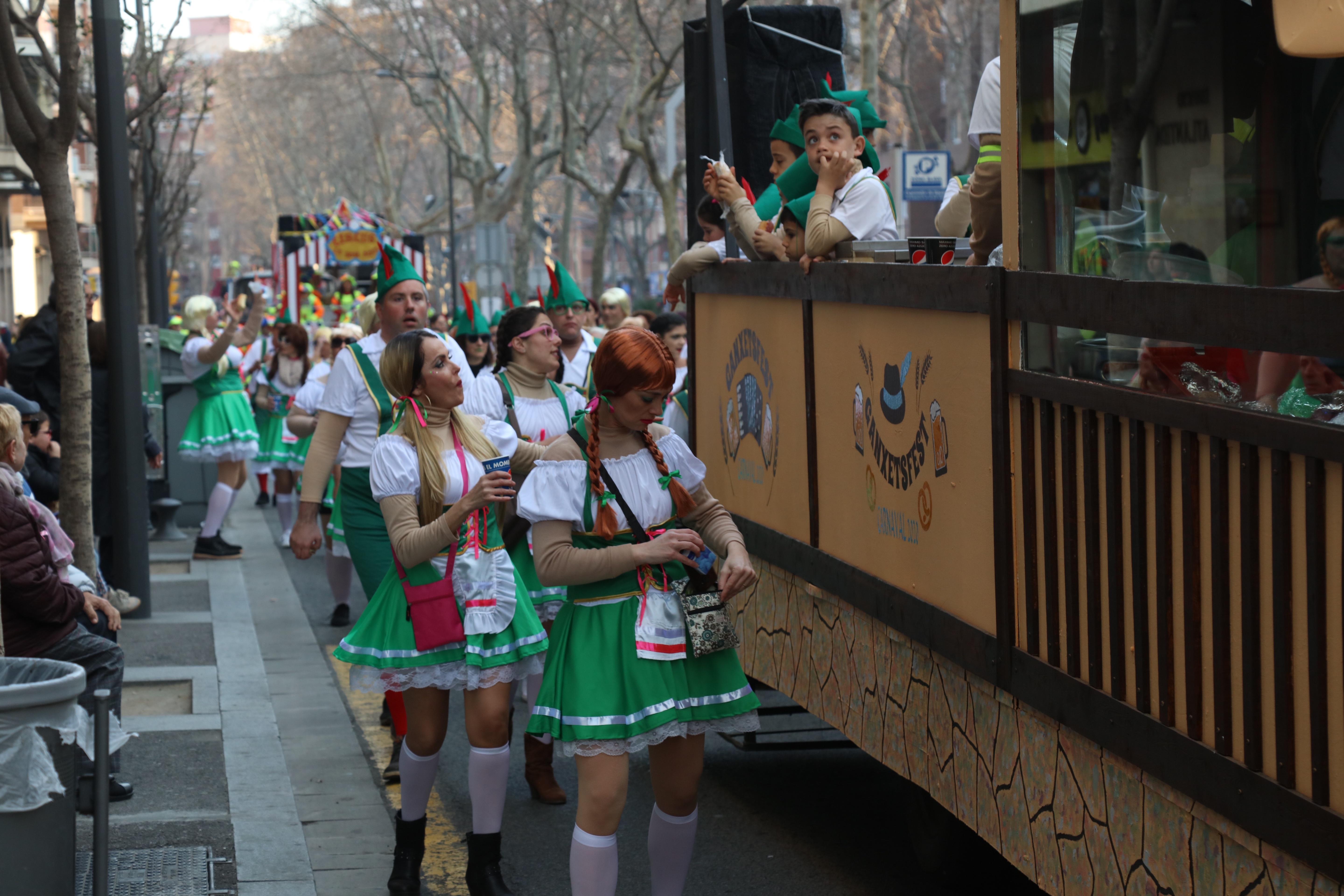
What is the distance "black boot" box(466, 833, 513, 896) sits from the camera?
16.6ft

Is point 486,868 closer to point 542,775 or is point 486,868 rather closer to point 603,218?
point 542,775

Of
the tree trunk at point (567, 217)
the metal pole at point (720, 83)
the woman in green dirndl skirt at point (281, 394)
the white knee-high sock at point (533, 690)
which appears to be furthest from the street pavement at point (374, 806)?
the tree trunk at point (567, 217)

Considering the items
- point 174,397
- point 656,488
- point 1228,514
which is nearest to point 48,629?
point 656,488

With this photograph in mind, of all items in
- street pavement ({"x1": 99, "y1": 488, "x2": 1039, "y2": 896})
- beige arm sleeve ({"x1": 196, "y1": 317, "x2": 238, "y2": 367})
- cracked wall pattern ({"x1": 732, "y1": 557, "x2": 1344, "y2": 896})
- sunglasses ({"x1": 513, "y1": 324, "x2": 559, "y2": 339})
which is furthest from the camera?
beige arm sleeve ({"x1": 196, "y1": 317, "x2": 238, "y2": 367})

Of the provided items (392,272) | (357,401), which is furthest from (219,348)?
(357,401)

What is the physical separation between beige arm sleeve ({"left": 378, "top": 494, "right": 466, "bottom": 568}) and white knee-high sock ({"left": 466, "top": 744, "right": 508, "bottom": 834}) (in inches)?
24.8

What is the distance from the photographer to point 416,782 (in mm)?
5273

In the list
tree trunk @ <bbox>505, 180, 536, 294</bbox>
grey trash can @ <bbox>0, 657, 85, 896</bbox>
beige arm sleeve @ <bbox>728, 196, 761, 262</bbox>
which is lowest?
grey trash can @ <bbox>0, 657, 85, 896</bbox>

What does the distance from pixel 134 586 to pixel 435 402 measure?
5505 millimetres

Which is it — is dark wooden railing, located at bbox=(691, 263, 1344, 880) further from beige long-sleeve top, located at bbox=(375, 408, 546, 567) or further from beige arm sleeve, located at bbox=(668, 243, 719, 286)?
beige arm sleeve, located at bbox=(668, 243, 719, 286)

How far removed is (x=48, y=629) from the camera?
561cm

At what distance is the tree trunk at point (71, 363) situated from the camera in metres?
9.23

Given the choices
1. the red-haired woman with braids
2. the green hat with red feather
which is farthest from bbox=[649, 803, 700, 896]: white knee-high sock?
the green hat with red feather

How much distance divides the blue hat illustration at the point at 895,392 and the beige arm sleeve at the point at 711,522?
20.8 inches
